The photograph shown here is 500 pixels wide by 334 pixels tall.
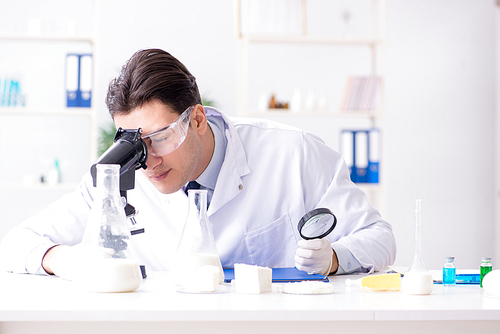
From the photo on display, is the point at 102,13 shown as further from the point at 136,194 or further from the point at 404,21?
the point at 136,194

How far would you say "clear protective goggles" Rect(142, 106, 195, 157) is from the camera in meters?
1.27

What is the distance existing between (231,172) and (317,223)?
20.7 inches

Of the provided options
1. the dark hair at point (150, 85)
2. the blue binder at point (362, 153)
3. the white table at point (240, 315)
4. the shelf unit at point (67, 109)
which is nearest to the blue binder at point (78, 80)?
the shelf unit at point (67, 109)

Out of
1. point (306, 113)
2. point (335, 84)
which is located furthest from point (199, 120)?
point (335, 84)

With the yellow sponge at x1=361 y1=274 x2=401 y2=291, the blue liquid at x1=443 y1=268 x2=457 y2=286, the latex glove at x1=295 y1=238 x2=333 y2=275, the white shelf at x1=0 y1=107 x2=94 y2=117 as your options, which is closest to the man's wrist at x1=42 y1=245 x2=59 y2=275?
the latex glove at x1=295 y1=238 x2=333 y2=275

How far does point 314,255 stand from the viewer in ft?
3.93

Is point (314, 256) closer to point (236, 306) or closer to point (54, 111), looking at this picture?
point (236, 306)

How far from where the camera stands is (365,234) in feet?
4.78

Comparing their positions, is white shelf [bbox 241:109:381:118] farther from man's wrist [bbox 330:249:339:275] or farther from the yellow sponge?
the yellow sponge

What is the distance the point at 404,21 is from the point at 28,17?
109 inches

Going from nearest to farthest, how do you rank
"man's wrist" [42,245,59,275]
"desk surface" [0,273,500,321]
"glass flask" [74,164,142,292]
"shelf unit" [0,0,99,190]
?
1. "desk surface" [0,273,500,321]
2. "glass flask" [74,164,142,292]
3. "man's wrist" [42,245,59,275]
4. "shelf unit" [0,0,99,190]

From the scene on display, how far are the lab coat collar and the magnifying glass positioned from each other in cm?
47

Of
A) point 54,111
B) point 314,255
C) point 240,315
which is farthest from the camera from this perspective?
point 54,111

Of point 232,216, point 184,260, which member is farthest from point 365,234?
point 184,260
